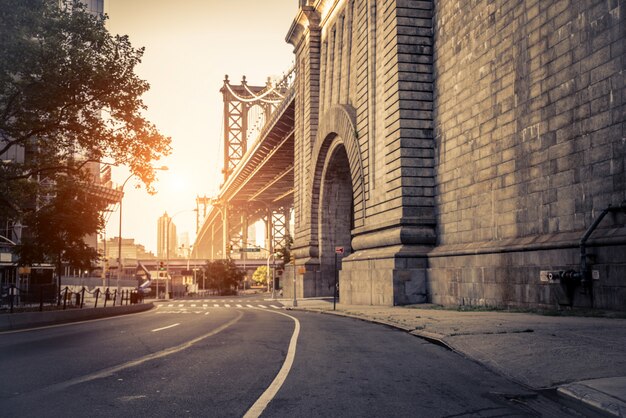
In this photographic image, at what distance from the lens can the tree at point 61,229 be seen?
31109 mm

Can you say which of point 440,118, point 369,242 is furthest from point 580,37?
point 369,242

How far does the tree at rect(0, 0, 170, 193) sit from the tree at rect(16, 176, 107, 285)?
21.8 ft

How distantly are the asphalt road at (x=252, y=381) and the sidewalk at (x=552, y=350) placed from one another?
36 centimetres

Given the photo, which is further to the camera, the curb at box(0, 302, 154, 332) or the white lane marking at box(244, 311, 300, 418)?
the curb at box(0, 302, 154, 332)

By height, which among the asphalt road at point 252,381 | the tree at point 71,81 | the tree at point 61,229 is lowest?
the asphalt road at point 252,381

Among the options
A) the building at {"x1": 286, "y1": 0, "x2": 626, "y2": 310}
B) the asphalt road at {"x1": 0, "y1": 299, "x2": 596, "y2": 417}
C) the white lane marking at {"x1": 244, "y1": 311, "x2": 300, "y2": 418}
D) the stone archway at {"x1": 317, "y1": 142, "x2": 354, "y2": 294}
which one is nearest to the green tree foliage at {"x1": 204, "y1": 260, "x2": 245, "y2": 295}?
the stone archway at {"x1": 317, "y1": 142, "x2": 354, "y2": 294}

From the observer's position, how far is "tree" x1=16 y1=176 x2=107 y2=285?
102 feet

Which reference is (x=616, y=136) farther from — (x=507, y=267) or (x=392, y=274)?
(x=392, y=274)

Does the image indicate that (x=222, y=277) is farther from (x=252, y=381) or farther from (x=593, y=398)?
(x=593, y=398)

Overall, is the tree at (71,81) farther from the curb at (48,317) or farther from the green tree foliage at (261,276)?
the green tree foliage at (261,276)

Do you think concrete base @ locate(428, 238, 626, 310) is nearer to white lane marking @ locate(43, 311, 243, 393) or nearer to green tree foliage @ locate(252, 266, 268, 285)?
white lane marking @ locate(43, 311, 243, 393)

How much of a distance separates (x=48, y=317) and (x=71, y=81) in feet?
28.2

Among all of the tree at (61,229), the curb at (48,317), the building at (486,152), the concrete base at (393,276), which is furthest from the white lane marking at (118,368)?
the tree at (61,229)

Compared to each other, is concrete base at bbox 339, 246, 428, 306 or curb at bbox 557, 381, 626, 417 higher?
concrete base at bbox 339, 246, 428, 306
